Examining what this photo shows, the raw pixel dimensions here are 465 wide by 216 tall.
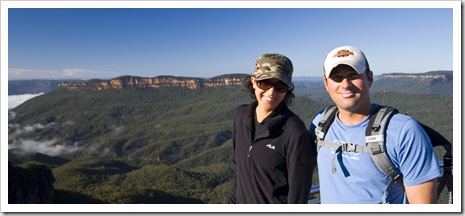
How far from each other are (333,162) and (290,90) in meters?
0.57

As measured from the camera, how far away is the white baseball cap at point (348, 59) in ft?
7.17

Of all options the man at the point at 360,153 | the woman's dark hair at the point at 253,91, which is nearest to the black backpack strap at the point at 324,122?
the man at the point at 360,153

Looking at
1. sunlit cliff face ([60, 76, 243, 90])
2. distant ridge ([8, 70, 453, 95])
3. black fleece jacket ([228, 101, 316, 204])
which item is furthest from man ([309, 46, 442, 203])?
sunlit cliff face ([60, 76, 243, 90])

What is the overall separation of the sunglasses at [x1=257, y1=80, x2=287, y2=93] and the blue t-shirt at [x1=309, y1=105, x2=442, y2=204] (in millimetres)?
357

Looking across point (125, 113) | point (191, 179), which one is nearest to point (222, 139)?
point (191, 179)

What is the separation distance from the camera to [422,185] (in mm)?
2039

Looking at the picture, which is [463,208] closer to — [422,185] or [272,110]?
[422,185]

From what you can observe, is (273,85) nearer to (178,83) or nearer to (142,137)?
(142,137)

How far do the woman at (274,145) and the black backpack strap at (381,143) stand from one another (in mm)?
366

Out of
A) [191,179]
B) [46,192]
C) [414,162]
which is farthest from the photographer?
[191,179]

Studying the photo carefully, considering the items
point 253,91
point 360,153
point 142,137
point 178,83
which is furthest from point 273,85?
point 178,83

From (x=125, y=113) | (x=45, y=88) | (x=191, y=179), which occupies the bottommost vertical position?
(x=191, y=179)

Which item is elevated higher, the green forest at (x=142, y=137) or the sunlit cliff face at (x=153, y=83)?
the sunlit cliff face at (x=153, y=83)

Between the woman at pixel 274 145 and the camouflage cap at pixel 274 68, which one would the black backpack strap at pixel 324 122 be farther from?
the camouflage cap at pixel 274 68
